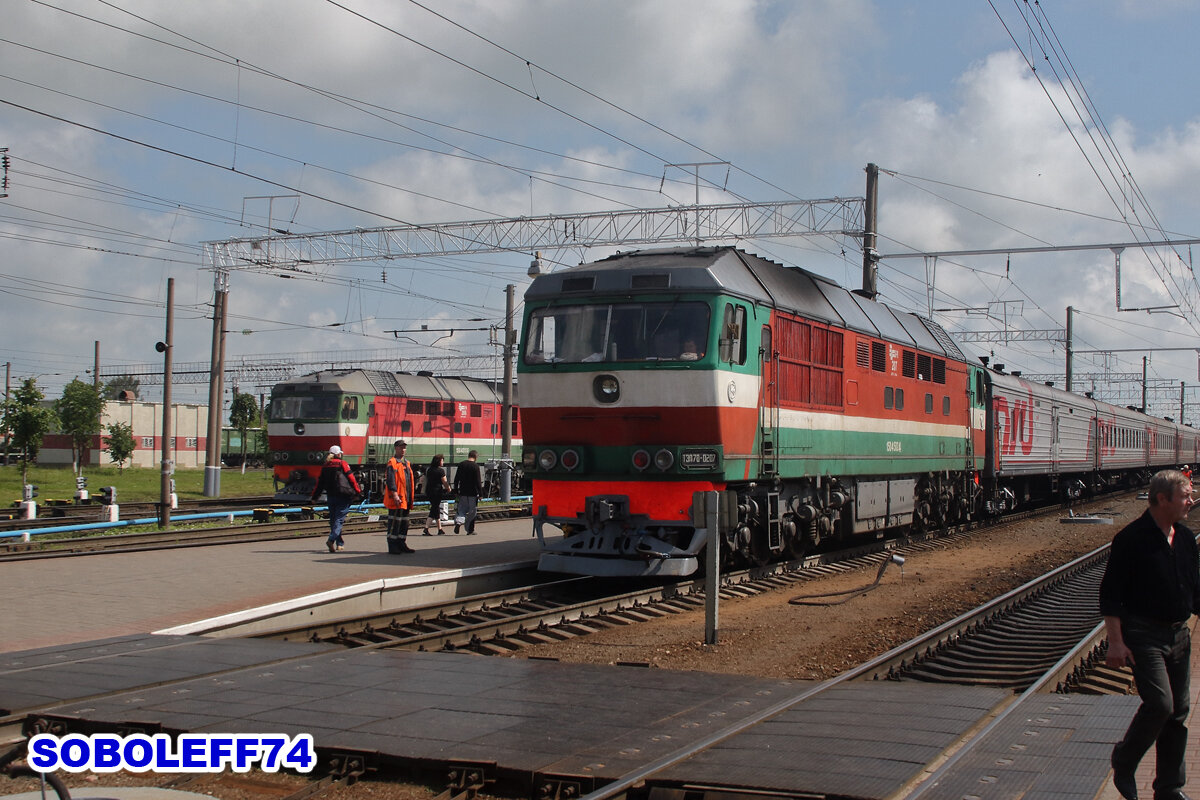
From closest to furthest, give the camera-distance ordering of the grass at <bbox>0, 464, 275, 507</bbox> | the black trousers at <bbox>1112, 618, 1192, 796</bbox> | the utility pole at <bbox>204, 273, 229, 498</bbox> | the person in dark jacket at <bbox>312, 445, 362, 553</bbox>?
the black trousers at <bbox>1112, 618, 1192, 796</bbox> < the person in dark jacket at <bbox>312, 445, 362, 553</bbox> < the utility pole at <bbox>204, 273, 229, 498</bbox> < the grass at <bbox>0, 464, 275, 507</bbox>

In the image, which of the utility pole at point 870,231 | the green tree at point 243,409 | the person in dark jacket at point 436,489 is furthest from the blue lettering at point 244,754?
the green tree at point 243,409

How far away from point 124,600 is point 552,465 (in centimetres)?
509

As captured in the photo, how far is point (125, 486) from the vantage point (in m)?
43.9

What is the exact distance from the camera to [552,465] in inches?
544

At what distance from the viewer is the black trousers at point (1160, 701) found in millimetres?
5293

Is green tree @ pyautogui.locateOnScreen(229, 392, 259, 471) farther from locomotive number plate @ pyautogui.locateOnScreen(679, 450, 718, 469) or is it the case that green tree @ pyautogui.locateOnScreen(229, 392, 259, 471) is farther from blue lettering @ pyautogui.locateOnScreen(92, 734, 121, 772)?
blue lettering @ pyautogui.locateOnScreen(92, 734, 121, 772)

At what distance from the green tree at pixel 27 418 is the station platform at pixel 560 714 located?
1272 inches

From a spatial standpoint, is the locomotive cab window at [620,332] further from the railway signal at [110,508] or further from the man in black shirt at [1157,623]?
the railway signal at [110,508]

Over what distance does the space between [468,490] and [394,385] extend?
1506 cm

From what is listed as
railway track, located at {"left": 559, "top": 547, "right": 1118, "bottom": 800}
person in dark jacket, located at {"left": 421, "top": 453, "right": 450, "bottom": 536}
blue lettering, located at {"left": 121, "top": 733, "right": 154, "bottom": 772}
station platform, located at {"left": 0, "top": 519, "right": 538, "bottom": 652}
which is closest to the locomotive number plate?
railway track, located at {"left": 559, "top": 547, "right": 1118, "bottom": 800}

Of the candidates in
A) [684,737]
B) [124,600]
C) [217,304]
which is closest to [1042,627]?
[684,737]

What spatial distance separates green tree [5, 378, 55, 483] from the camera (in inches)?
1537

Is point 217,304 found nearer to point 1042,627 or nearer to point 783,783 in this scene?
point 1042,627

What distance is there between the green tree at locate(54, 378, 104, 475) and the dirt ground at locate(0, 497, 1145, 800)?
42.7 metres
